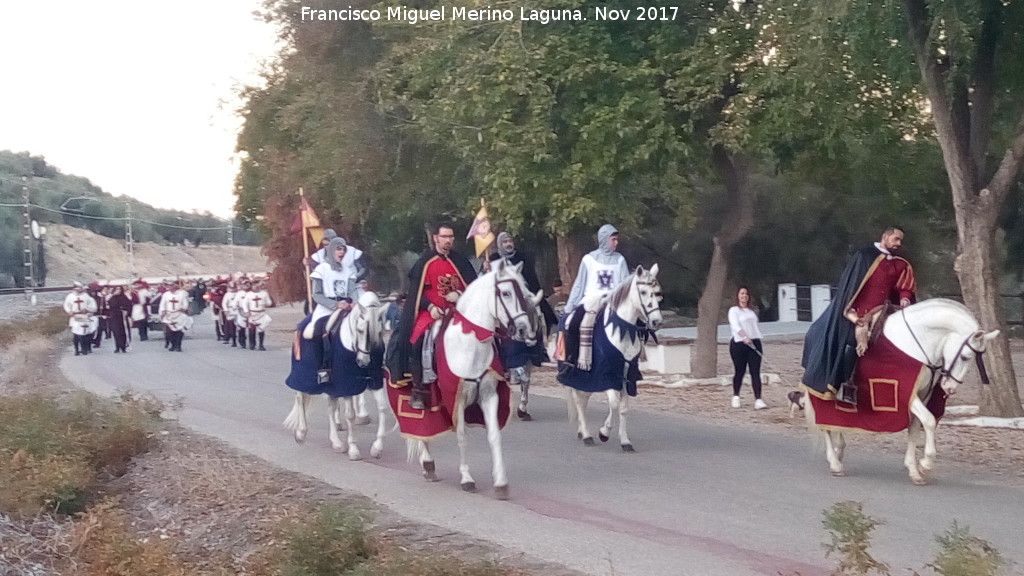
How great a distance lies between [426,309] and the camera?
413 inches

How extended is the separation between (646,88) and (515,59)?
1955 millimetres

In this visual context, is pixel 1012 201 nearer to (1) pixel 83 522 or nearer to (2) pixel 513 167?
(2) pixel 513 167

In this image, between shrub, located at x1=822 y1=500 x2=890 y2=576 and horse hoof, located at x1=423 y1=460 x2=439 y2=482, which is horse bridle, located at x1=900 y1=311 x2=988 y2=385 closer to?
shrub, located at x1=822 y1=500 x2=890 y2=576

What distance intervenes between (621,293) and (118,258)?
99.4 meters

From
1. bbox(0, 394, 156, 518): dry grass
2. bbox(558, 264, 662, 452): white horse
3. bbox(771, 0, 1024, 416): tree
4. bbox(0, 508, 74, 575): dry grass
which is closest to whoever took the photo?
bbox(0, 508, 74, 575): dry grass

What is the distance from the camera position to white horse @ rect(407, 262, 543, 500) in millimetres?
9945

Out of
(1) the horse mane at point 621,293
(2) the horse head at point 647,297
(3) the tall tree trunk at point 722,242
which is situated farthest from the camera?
(3) the tall tree trunk at point 722,242

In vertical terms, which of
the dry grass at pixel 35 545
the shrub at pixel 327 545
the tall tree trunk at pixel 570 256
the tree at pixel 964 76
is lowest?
the dry grass at pixel 35 545

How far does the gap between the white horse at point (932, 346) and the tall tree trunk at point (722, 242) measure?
9.68 meters

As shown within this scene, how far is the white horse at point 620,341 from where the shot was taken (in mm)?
12492

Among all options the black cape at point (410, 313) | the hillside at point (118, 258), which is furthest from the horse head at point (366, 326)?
the hillside at point (118, 258)

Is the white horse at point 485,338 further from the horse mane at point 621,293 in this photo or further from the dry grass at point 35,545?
the dry grass at point 35,545

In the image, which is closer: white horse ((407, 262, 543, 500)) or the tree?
white horse ((407, 262, 543, 500))

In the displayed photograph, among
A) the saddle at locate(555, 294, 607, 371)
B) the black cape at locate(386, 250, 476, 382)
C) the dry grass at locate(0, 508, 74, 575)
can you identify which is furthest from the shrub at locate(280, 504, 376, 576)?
the saddle at locate(555, 294, 607, 371)
